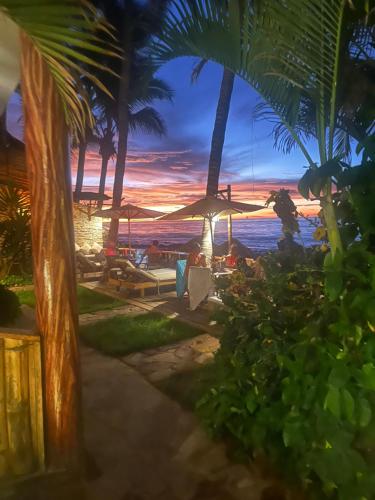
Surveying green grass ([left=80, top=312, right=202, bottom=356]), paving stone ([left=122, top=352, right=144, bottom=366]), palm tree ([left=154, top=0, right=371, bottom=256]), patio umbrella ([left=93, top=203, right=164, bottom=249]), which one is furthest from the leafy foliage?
patio umbrella ([left=93, top=203, right=164, bottom=249])

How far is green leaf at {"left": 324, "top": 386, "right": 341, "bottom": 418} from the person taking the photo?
1.18 metres

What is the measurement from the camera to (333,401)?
119 cm

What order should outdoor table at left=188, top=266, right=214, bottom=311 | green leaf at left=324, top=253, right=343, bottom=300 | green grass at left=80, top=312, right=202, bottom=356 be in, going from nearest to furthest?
1. green leaf at left=324, top=253, right=343, bottom=300
2. green grass at left=80, top=312, right=202, bottom=356
3. outdoor table at left=188, top=266, right=214, bottom=311

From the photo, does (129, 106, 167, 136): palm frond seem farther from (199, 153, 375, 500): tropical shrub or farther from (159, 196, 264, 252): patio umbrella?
(199, 153, 375, 500): tropical shrub

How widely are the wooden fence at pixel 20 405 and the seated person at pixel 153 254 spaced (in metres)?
9.26

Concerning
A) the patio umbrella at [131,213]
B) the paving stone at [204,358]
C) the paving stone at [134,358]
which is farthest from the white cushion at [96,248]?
the paving stone at [204,358]

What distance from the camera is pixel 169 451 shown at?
2004 mm

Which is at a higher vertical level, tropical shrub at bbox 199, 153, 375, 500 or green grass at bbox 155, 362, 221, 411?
tropical shrub at bbox 199, 153, 375, 500

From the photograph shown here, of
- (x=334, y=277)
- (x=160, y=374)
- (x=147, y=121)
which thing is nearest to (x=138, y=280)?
(x=160, y=374)

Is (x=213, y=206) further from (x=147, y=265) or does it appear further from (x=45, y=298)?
(x=45, y=298)

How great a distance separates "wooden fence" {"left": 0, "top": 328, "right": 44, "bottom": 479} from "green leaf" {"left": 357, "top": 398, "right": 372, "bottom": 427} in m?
1.53

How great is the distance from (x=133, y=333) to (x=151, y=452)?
228 centimetres

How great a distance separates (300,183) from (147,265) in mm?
9156

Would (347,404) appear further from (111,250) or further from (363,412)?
(111,250)
